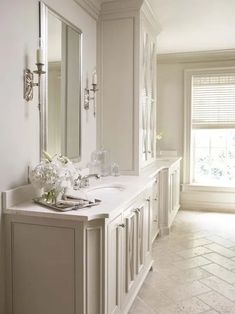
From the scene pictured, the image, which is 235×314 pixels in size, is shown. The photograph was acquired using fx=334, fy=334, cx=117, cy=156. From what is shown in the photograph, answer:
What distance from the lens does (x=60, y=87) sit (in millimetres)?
2582

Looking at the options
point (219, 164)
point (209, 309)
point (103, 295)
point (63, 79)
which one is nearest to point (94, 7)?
point (63, 79)

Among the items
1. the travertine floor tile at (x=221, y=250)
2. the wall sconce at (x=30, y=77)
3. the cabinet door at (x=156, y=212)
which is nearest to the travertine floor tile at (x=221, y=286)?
the travertine floor tile at (x=221, y=250)

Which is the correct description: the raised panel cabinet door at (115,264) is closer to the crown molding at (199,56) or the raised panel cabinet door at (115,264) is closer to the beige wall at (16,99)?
the beige wall at (16,99)

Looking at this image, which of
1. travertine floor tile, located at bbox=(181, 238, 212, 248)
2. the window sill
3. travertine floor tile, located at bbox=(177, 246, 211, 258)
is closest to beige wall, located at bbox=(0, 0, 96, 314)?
travertine floor tile, located at bbox=(177, 246, 211, 258)

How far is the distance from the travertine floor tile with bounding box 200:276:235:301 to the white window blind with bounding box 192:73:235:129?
9.99 feet

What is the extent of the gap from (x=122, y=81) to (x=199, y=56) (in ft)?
8.18

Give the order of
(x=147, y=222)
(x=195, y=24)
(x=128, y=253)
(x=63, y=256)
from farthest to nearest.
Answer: (x=195, y=24), (x=147, y=222), (x=128, y=253), (x=63, y=256)

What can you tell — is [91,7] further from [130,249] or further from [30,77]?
[130,249]

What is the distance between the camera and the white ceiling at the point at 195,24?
3.32 meters

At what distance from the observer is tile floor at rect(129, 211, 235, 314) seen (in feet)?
8.32

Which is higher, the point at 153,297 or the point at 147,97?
the point at 147,97

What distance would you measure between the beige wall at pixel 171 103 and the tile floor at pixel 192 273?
1.51 metres

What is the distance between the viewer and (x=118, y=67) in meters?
3.37

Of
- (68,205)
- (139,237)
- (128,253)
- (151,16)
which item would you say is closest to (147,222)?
(139,237)
